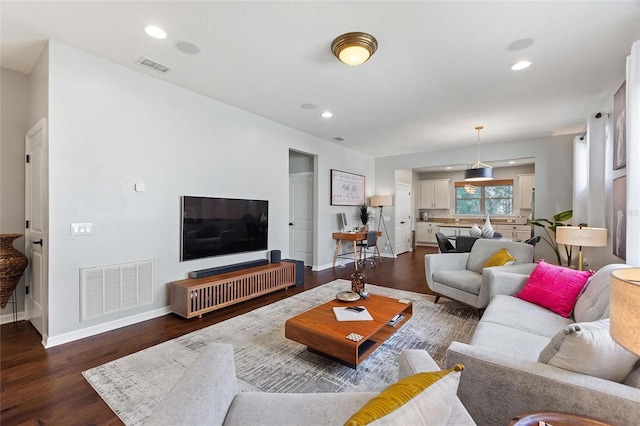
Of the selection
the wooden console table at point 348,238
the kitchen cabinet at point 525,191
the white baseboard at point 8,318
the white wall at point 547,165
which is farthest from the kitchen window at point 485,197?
the white baseboard at point 8,318

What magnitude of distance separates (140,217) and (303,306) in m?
2.20

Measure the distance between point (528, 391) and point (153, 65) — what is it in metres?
3.96

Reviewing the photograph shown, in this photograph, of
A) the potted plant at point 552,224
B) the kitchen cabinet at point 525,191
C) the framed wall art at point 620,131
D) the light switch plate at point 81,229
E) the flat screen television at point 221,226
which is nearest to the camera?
the light switch plate at point 81,229

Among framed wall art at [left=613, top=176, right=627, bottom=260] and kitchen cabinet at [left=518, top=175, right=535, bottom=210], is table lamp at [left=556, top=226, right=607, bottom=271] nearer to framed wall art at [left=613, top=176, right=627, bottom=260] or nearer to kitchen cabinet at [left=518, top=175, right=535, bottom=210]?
framed wall art at [left=613, top=176, right=627, bottom=260]

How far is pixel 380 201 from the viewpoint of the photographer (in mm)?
7000

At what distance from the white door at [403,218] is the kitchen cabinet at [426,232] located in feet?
4.63

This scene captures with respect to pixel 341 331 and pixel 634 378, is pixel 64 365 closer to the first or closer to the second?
pixel 341 331

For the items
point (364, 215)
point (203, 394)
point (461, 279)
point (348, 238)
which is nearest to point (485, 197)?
point (364, 215)

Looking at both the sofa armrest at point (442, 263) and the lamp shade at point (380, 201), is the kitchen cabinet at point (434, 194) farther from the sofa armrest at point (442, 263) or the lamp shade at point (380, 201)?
the sofa armrest at point (442, 263)

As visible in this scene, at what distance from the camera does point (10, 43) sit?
2.56 metres

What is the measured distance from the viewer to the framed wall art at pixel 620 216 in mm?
2670

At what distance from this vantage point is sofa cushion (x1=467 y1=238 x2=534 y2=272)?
A: 3.28 metres

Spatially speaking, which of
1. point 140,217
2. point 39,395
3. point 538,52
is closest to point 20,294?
point 140,217

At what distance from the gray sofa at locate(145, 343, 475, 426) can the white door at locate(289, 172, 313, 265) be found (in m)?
4.82
